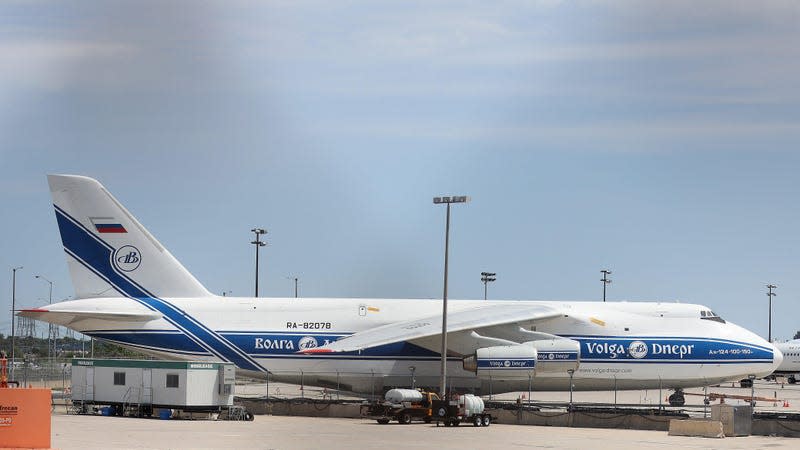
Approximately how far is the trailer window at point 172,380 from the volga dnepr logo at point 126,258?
713 centimetres

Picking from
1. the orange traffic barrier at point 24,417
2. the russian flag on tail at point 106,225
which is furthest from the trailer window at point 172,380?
the orange traffic barrier at point 24,417

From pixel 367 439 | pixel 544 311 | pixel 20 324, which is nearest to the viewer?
pixel 367 439

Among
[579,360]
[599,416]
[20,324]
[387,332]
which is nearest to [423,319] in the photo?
[387,332]

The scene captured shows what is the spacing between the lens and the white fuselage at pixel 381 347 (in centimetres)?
4669

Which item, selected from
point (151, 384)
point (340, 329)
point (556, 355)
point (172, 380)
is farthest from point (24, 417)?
point (556, 355)

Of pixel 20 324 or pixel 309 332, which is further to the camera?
pixel 20 324

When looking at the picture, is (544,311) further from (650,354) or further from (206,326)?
(206,326)

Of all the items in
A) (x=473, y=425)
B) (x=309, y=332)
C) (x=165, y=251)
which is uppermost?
(x=165, y=251)

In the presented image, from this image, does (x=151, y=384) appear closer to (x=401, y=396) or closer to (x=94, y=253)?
(x=94, y=253)

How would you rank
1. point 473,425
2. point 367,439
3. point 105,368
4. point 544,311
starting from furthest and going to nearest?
point 544,311 < point 105,368 < point 473,425 < point 367,439

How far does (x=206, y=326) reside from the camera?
46812 mm

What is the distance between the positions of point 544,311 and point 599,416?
6.59m

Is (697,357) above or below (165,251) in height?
below

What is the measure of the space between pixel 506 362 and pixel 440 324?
2.91 m
